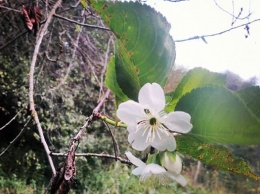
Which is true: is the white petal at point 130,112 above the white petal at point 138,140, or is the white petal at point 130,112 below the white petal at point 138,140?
above

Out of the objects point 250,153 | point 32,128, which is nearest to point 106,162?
point 32,128

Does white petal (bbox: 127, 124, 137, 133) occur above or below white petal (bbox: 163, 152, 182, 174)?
above

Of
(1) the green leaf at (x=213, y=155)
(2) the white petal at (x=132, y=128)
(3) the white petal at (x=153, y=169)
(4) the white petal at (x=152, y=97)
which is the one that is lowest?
(3) the white petal at (x=153, y=169)

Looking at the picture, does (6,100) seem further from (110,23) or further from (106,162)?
(110,23)
